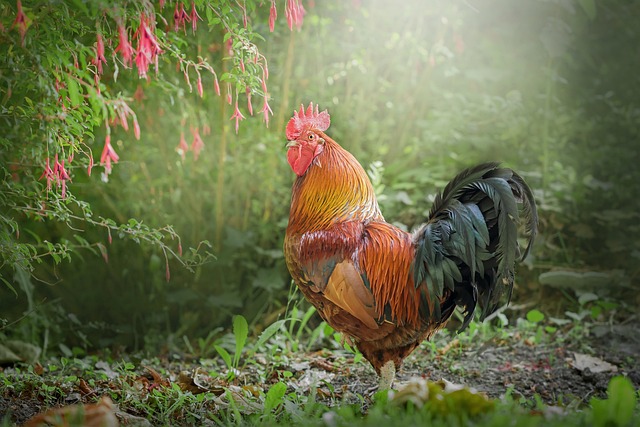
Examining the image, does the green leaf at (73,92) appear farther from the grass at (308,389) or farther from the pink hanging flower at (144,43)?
the grass at (308,389)

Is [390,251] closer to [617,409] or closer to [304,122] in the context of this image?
[304,122]

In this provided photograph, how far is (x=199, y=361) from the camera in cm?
453

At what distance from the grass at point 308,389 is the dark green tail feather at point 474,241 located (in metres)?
0.46

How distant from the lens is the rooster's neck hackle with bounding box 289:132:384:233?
10.6ft

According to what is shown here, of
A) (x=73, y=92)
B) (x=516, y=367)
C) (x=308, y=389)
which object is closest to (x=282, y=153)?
(x=308, y=389)

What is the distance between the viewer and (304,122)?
3334 mm

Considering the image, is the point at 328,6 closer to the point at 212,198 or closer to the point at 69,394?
the point at 212,198

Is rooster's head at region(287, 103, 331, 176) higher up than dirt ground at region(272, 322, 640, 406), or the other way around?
rooster's head at region(287, 103, 331, 176)

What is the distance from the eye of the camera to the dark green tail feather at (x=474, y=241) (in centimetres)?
293

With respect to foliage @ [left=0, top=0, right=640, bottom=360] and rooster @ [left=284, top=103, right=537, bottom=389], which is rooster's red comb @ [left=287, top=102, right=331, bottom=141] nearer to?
rooster @ [left=284, top=103, right=537, bottom=389]

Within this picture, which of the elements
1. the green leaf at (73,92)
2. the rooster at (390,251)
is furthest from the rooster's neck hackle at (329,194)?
the green leaf at (73,92)

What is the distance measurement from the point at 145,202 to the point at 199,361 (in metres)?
1.52

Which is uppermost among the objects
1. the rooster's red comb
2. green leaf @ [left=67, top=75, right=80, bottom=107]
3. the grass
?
A: green leaf @ [left=67, top=75, right=80, bottom=107]

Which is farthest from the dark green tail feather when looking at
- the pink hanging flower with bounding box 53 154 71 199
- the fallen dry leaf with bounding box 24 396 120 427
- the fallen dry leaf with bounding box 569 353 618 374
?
the pink hanging flower with bounding box 53 154 71 199
